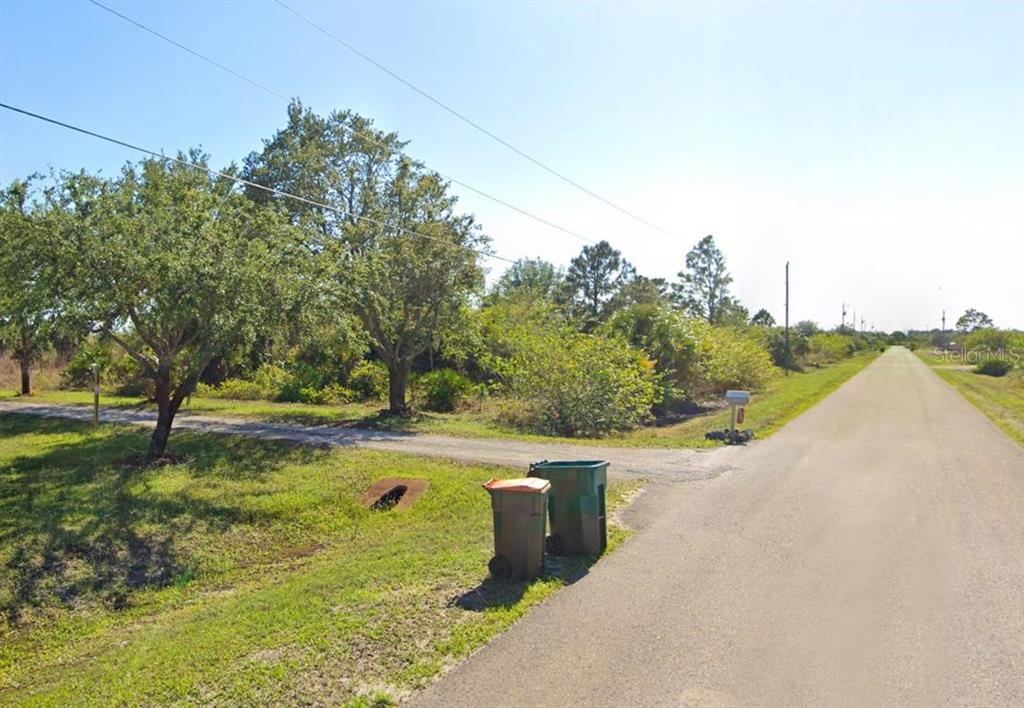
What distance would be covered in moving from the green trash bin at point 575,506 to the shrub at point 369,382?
723 inches

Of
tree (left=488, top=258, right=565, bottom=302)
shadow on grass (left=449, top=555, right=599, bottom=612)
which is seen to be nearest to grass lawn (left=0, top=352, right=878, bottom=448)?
shadow on grass (left=449, top=555, right=599, bottom=612)

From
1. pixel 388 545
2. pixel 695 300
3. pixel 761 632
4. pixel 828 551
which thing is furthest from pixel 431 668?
pixel 695 300

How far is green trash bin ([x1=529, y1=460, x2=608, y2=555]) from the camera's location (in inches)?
274

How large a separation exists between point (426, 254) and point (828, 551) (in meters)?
14.2

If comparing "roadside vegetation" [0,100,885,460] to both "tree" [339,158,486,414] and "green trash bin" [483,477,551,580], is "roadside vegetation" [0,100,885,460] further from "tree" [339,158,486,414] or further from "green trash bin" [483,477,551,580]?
"green trash bin" [483,477,551,580]

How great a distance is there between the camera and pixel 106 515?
10.3 m

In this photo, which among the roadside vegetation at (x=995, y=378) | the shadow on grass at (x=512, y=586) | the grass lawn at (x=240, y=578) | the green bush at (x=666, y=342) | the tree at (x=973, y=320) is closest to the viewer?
the grass lawn at (x=240, y=578)

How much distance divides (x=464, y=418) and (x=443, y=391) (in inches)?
97.7

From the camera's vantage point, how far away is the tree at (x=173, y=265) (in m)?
11.3

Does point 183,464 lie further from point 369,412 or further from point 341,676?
point 341,676

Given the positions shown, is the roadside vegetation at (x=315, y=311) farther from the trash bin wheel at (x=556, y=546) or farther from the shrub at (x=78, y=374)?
the trash bin wheel at (x=556, y=546)

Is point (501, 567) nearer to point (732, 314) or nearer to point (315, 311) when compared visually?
point (315, 311)

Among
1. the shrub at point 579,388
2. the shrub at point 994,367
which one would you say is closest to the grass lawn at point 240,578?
the shrub at point 579,388

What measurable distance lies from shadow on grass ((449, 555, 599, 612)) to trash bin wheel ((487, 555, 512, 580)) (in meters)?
0.06
